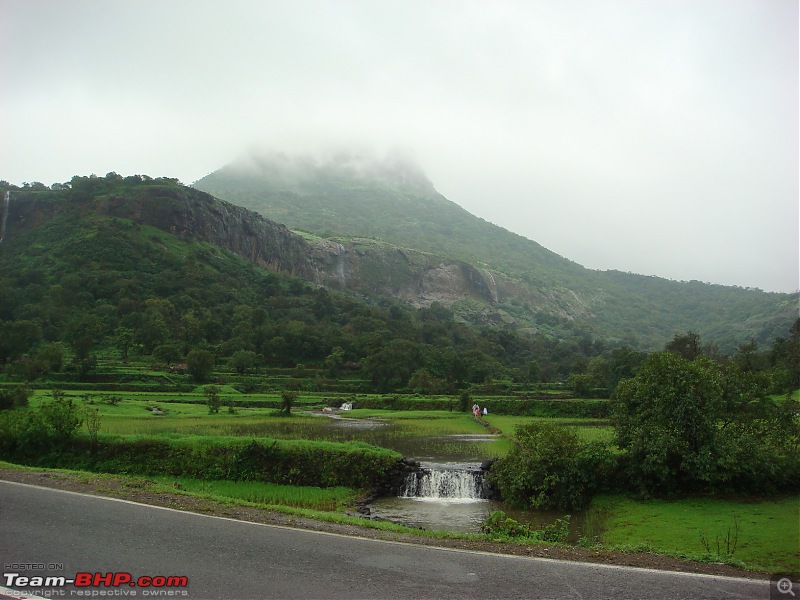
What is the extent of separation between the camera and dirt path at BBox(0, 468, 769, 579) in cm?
888

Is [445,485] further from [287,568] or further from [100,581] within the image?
[100,581]

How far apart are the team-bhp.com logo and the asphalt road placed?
0.06 metres

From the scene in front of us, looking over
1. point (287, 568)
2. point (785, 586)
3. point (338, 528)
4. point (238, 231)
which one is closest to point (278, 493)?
point (338, 528)

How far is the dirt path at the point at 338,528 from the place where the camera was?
8875mm

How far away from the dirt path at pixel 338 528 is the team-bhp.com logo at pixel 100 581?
3350 millimetres

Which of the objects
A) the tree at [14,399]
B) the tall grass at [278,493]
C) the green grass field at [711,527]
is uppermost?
the tree at [14,399]

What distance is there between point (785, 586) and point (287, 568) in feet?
23.8

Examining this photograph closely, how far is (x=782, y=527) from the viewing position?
15.2 metres

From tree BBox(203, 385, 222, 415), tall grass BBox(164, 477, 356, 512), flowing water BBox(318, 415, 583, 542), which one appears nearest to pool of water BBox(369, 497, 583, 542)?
flowing water BBox(318, 415, 583, 542)

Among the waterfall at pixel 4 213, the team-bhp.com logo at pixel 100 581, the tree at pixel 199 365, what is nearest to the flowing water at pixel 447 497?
the team-bhp.com logo at pixel 100 581

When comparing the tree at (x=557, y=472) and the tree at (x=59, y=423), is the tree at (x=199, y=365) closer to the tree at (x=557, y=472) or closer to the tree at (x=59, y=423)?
the tree at (x=59, y=423)

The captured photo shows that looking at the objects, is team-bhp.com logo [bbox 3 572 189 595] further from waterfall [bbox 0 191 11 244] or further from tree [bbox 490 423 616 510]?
waterfall [bbox 0 191 11 244]

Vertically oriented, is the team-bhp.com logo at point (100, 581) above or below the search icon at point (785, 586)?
above

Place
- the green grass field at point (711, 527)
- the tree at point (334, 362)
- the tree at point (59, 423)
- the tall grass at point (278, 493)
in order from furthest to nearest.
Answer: the tree at point (334, 362), the tree at point (59, 423), the tall grass at point (278, 493), the green grass field at point (711, 527)
